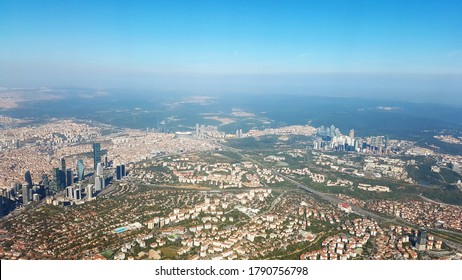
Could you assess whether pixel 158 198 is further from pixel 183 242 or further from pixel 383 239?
pixel 383 239

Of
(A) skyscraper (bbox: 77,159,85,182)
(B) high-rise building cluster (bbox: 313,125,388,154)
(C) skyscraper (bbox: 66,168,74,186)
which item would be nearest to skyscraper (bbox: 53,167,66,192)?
(C) skyscraper (bbox: 66,168,74,186)

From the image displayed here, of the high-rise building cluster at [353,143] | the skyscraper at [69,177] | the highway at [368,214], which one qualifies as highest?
the high-rise building cluster at [353,143]

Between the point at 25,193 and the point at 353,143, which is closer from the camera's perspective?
the point at 25,193

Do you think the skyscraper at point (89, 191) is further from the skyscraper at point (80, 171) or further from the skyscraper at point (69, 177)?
the skyscraper at point (80, 171)

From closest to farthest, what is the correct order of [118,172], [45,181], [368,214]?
1. [368,214]
2. [45,181]
3. [118,172]

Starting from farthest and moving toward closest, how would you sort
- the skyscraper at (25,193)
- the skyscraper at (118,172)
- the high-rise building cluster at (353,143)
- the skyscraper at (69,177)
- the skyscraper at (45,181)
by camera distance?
the high-rise building cluster at (353,143), the skyscraper at (118,172), the skyscraper at (69,177), the skyscraper at (45,181), the skyscraper at (25,193)

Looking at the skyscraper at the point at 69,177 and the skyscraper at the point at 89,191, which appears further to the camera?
the skyscraper at the point at 69,177

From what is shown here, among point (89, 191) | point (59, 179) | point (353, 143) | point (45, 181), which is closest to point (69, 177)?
point (59, 179)

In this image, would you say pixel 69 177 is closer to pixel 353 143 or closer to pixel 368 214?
pixel 368 214

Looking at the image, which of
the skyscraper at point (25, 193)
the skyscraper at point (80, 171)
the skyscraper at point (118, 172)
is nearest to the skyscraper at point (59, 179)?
the skyscraper at point (80, 171)

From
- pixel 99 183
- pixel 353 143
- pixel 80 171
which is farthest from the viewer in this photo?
pixel 353 143

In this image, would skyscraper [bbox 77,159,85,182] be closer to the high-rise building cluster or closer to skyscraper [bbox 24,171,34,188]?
skyscraper [bbox 24,171,34,188]
